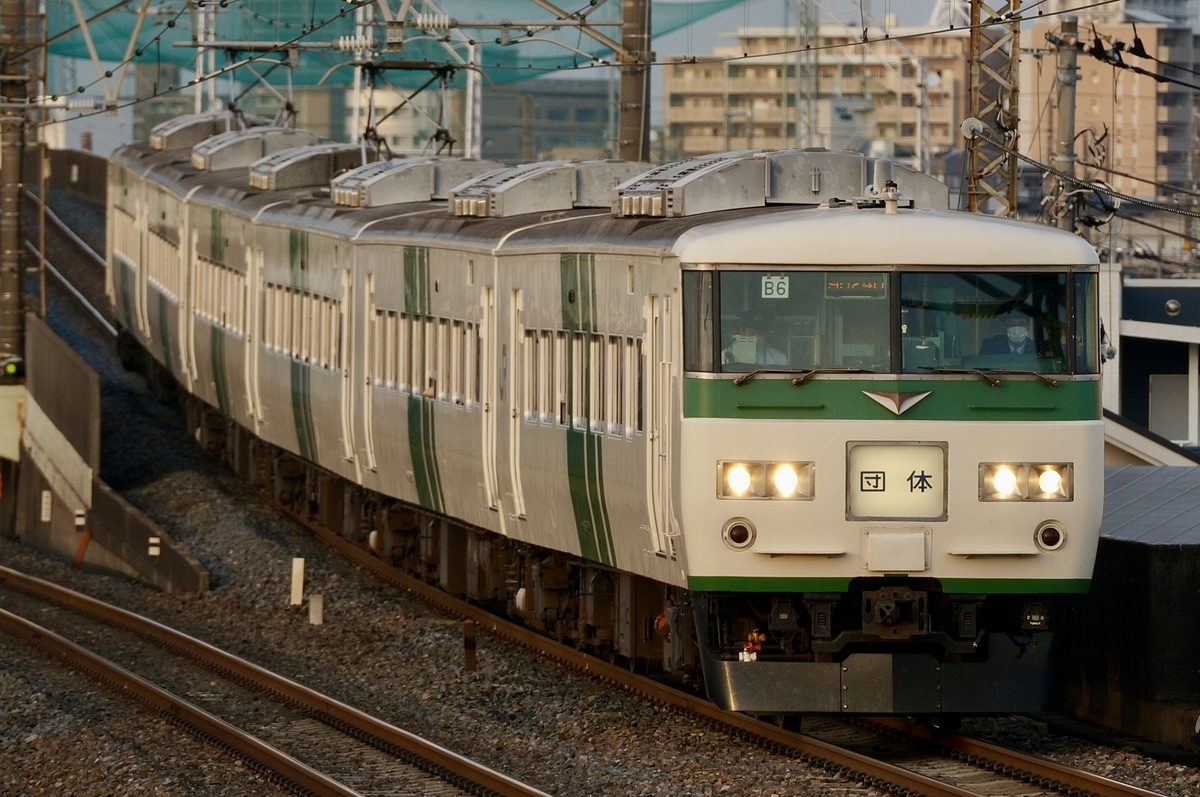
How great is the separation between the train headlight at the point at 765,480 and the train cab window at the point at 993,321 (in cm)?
77

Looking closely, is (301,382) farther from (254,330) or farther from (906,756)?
(906,756)

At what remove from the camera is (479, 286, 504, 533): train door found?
14.1m

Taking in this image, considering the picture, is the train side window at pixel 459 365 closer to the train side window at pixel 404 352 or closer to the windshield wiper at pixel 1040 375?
the train side window at pixel 404 352

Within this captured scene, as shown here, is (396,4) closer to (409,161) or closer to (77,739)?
(409,161)

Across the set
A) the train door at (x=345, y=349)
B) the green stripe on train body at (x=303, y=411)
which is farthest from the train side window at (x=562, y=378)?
the green stripe on train body at (x=303, y=411)

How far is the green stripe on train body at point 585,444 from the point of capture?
12297 mm

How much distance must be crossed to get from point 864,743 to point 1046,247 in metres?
2.67

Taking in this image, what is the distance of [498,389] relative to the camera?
14.0m

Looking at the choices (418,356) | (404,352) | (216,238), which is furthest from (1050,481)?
(216,238)

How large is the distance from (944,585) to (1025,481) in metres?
0.62

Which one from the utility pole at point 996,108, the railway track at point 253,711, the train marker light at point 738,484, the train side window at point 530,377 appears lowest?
the railway track at point 253,711

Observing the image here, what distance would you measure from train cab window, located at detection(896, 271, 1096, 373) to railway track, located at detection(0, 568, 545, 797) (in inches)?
112

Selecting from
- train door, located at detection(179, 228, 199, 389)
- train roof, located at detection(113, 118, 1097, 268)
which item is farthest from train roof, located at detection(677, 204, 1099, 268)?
train door, located at detection(179, 228, 199, 389)

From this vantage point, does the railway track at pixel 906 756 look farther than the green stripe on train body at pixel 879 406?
No
